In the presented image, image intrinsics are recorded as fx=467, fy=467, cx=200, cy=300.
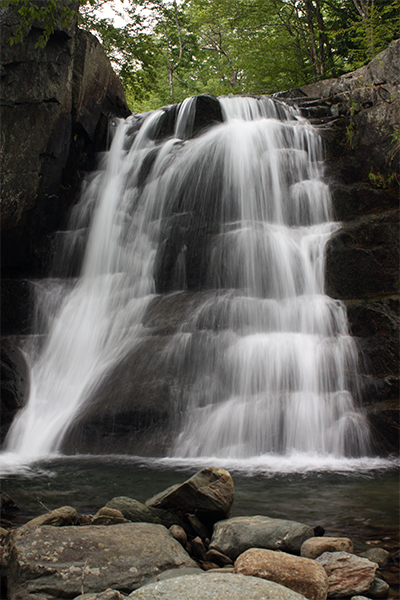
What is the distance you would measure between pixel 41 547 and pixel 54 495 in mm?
2057

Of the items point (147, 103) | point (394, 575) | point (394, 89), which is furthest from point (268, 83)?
point (394, 575)

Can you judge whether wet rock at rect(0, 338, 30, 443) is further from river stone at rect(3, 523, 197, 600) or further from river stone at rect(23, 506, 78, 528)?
river stone at rect(3, 523, 197, 600)

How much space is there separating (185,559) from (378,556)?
1305 millimetres

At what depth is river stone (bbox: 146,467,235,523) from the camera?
369 centimetres

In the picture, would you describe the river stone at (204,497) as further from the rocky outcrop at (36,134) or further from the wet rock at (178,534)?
the rocky outcrop at (36,134)

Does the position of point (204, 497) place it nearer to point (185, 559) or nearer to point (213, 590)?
point (185, 559)

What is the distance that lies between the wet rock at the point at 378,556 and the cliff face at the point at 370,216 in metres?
3.17

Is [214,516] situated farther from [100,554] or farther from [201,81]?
[201,81]

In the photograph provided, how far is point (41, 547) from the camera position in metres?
2.83

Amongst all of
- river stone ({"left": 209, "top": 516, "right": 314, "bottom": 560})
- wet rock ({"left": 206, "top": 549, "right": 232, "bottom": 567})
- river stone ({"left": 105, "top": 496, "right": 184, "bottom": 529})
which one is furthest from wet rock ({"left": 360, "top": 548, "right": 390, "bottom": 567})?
river stone ({"left": 105, "top": 496, "right": 184, "bottom": 529})

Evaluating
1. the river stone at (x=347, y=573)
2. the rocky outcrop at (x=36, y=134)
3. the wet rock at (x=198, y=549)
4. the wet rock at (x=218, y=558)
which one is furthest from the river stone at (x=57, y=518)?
the rocky outcrop at (x=36, y=134)

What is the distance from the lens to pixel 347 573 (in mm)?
2854

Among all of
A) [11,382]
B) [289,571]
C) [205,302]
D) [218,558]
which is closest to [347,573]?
[289,571]

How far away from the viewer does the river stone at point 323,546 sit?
3100 mm
